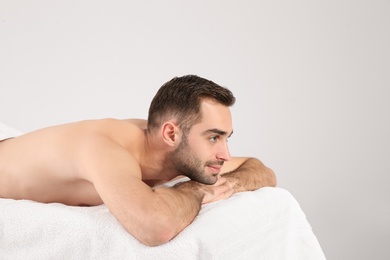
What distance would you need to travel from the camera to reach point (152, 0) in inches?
118

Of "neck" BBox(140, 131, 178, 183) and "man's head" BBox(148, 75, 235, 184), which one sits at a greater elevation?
"man's head" BBox(148, 75, 235, 184)

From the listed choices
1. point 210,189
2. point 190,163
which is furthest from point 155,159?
point 210,189

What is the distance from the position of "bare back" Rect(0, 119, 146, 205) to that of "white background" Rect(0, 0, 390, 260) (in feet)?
4.61

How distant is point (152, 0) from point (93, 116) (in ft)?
2.42

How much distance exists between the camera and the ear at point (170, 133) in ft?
4.75

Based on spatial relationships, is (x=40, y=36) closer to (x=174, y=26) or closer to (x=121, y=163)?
(x=174, y=26)

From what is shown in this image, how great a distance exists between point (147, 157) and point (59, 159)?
0.27 meters

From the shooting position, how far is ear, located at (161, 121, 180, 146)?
57.0 inches

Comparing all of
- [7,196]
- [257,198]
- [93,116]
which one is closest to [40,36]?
[93,116]

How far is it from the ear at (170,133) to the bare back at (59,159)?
0.10 meters

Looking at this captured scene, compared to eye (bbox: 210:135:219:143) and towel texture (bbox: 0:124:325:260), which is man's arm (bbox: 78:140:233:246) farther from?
eye (bbox: 210:135:219:143)

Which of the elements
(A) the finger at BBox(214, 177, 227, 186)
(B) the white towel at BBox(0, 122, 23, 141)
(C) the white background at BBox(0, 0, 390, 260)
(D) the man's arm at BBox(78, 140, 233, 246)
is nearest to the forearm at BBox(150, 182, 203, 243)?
(D) the man's arm at BBox(78, 140, 233, 246)

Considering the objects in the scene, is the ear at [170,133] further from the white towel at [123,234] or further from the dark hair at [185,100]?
the white towel at [123,234]

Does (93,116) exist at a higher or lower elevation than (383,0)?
lower
